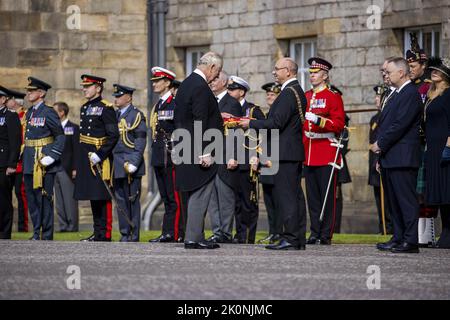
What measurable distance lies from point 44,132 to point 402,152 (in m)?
5.43

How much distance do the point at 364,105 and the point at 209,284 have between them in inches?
498

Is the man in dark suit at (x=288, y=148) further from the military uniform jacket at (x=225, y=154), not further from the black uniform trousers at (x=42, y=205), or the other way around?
the black uniform trousers at (x=42, y=205)

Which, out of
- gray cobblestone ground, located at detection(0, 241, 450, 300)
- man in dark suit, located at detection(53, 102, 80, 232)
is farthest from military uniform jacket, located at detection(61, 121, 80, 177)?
gray cobblestone ground, located at detection(0, 241, 450, 300)

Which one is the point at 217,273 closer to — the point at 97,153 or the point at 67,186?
the point at 97,153

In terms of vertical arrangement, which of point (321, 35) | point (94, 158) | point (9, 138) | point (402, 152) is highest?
point (321, 35)

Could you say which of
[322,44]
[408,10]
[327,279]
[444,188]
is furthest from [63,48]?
[327,279]

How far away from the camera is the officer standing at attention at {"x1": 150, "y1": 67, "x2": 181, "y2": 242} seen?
16.8 metres

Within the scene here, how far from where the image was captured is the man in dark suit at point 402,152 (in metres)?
13.8

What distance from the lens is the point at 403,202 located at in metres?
13.8

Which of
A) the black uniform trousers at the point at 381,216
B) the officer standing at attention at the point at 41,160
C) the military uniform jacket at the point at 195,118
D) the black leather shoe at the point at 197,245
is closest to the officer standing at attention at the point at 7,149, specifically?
the officer standing at attention at the point at 41,160

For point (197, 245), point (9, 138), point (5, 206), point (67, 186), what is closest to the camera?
point (197, 245)

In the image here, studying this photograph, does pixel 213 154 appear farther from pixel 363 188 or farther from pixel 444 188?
pixel 363 188

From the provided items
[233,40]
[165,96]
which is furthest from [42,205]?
[233,40]

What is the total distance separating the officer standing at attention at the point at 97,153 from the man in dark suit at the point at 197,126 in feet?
11.4
